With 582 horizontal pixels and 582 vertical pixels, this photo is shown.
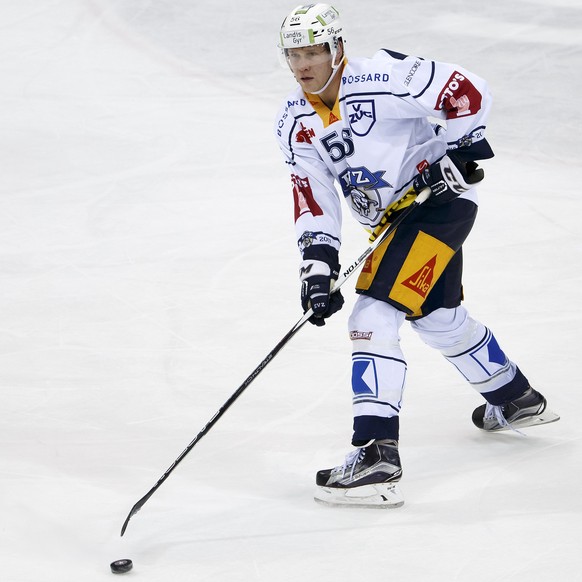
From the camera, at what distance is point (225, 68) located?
7457 mm

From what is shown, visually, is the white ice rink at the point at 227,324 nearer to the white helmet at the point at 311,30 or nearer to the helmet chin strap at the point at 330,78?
the helmet chin strap at the point at 330,78

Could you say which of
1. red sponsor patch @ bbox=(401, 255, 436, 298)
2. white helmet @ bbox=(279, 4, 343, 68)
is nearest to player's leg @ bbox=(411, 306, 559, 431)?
red sponsor patch @ bbox=(401, 255, 436, 298)

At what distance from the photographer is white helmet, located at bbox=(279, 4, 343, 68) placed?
2963 millimetres

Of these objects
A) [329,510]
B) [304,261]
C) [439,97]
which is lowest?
[329,510]

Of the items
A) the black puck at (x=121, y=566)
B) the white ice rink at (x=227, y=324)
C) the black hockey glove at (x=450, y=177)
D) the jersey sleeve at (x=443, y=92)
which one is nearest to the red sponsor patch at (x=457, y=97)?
the jersey sleeve at (x=443, y=92)

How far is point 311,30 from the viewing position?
2959 millimetres

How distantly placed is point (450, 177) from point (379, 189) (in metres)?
0.20

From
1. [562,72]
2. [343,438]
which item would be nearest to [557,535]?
[343,438]

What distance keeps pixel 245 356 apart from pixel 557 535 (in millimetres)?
1566

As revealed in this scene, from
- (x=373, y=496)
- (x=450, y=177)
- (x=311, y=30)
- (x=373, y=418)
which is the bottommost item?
(x=373, y=496)

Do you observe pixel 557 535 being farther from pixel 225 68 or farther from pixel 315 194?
pixel 225 68

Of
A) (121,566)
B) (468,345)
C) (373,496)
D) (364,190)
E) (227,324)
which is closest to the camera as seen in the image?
(121,566)

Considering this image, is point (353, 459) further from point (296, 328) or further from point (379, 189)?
point (379, 189)

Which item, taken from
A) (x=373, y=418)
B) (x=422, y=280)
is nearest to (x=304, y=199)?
(x=422, y=280)
